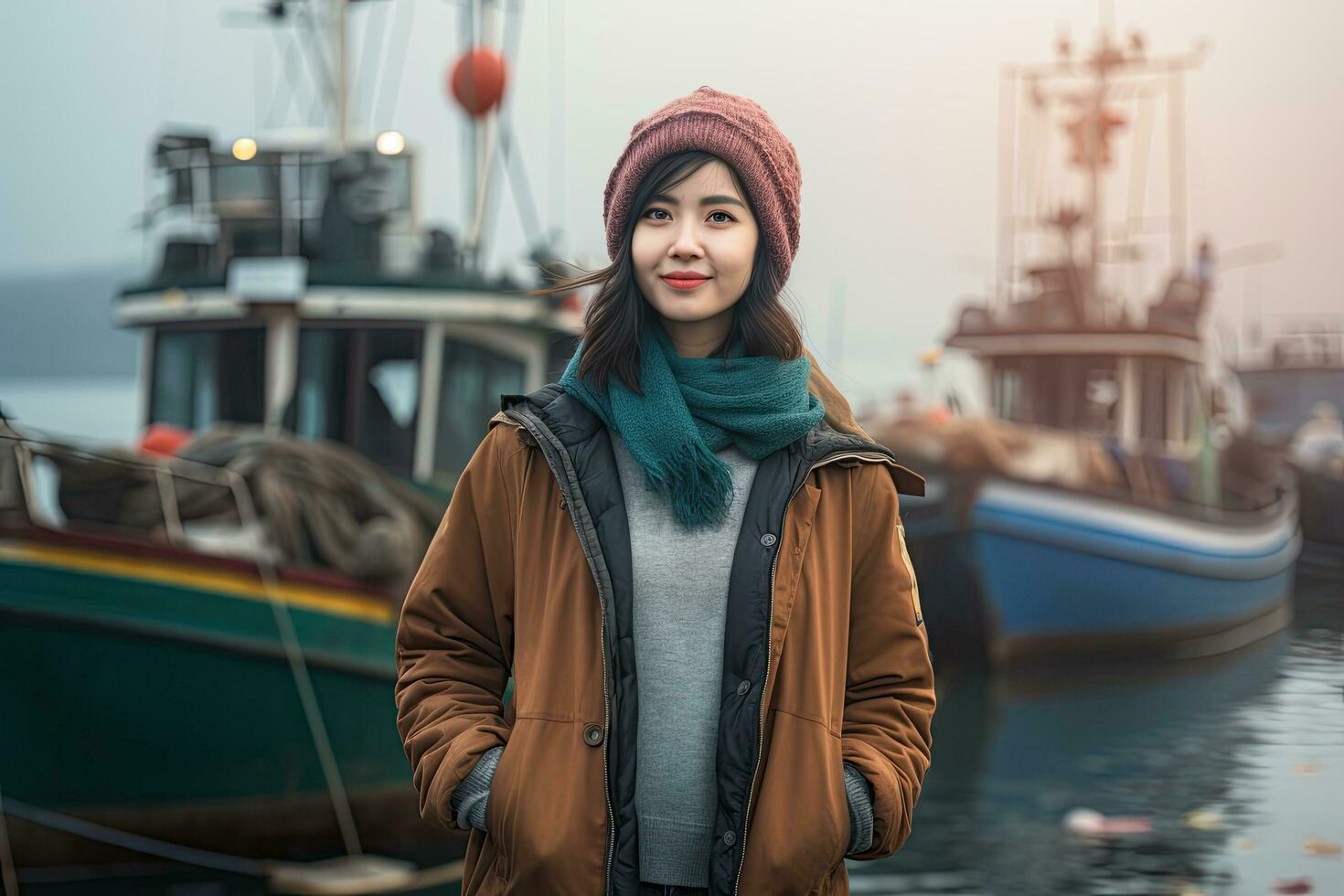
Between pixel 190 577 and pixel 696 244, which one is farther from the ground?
pixel 696 244

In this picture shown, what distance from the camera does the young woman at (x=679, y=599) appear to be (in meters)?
1.05

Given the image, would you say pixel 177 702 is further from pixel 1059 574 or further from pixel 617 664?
pixel 1059 574

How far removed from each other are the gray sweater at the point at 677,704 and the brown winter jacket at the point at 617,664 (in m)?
0.02

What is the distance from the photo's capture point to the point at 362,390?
4719mm

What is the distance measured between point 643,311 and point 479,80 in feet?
13.2

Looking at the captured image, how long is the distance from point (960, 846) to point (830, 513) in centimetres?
370

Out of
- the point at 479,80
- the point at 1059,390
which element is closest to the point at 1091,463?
the point at 1059,390

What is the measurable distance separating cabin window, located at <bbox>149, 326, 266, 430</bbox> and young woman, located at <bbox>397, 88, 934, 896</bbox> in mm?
3782

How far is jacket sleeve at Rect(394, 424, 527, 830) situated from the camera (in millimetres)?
1132

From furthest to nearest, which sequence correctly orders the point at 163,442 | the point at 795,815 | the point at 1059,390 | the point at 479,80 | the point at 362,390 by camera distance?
1. the point at 1059,390
2. the point at 479,80
3. the point at 362,390
4. the point at 163,442
5. the point at 795,815

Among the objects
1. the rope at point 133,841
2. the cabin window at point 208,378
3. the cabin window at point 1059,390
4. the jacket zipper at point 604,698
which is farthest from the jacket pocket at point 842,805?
the cabin window at point 1059,390

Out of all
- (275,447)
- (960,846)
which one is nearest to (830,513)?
(275,447)

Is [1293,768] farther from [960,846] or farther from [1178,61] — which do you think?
[1178,61]

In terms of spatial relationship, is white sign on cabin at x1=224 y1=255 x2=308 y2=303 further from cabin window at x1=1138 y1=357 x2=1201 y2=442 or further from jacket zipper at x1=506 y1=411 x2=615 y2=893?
jacket zipper at x1=506 y1=411 x2=615 y2=893
